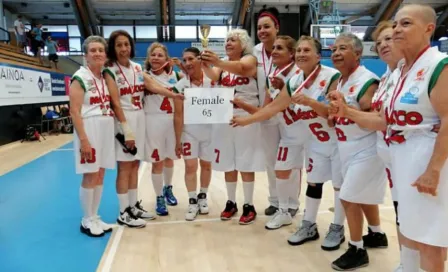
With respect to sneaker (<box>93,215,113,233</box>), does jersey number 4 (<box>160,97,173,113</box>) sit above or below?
above

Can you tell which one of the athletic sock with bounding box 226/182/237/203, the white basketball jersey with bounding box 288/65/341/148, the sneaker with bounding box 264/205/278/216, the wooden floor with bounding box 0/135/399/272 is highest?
the white basketball jersey with bounding box 288/65/341/148

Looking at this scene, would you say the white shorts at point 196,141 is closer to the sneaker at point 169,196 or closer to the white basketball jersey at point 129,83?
the white basketball jersey at point 129,83

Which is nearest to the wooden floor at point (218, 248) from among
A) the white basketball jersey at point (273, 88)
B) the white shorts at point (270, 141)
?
the white shorts at point (270, 141)

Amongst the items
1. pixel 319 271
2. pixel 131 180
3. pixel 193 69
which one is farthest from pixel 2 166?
pixel 319 271

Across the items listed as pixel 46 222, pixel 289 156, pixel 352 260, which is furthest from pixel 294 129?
pixel 46 222

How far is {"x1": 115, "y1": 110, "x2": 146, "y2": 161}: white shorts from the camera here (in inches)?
122

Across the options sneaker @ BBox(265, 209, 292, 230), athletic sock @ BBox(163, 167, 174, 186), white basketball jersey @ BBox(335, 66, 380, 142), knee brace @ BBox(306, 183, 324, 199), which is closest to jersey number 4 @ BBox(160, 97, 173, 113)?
athletic sock @ BBox(163, 167, 174, 186)

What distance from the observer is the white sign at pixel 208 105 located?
2980mm

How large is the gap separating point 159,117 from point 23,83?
6174 millimetres

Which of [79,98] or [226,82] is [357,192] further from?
[79,98]

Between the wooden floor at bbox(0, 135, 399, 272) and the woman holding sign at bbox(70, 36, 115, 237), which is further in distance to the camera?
the woman holding sign at bbox(70, 36, 115, 237)

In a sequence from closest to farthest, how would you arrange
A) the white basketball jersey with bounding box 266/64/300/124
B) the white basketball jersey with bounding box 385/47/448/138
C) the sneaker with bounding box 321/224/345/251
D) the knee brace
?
the white basketball jersey with bounding box 385/47/448/138, the sneaker with bounding box 321/224/345/251, the knee brace, the white basketball jersey with bounding box 266/64/300/124

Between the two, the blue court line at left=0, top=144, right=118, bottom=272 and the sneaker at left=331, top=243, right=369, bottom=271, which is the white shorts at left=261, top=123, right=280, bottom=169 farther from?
the blue court line at left=0, top=144, right=118, bottom=272

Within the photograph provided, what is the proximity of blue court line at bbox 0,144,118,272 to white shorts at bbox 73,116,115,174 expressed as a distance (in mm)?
589
